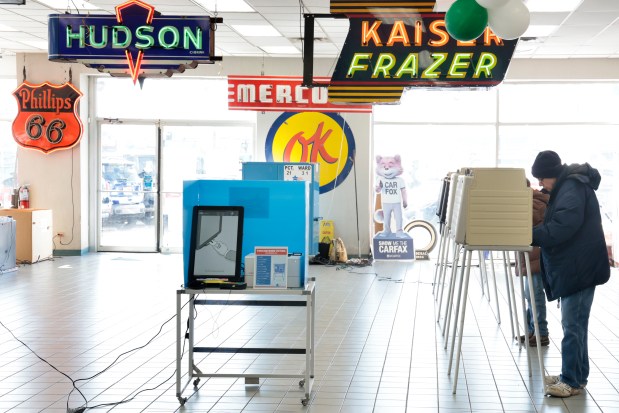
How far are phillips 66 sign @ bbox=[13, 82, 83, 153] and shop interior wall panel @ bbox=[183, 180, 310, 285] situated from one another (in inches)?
409

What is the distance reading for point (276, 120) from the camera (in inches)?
624

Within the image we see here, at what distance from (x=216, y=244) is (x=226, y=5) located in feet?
19.9

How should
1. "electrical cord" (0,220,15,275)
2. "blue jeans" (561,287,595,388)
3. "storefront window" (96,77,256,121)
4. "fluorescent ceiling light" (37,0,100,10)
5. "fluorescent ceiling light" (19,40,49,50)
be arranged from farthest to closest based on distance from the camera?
"storefront window" (96,77,256,121), "fluorescent ceiling light" (19,40,49,50), "electrical cord" (0,220,15,275), "fluorescent ceiling light" (37,0,100,10), "blue jeans" (561,287,595,388)

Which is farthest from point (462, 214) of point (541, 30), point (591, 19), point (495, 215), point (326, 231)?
point (326, 231)

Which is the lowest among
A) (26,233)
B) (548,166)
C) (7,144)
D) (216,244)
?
(26,233)

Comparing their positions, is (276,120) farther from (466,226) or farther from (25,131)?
(466,226)

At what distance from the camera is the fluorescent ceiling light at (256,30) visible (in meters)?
12.6

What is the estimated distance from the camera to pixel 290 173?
1366 centimetres

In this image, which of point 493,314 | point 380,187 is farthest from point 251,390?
point 380,187

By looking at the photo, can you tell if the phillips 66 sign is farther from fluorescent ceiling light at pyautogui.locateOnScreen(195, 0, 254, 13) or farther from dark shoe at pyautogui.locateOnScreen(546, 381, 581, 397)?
dark shoe at pyautogui.locateOnScreen(546, 381, 581, 397)

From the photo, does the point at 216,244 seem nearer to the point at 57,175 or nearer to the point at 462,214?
the point at 462,214

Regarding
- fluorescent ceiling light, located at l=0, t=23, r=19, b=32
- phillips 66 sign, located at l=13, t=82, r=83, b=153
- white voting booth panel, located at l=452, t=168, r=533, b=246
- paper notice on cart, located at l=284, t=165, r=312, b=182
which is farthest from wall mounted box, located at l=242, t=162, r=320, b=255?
white voting booth panel, located at l=452, t=168, r=533, b=246

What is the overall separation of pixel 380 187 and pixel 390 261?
1366mm

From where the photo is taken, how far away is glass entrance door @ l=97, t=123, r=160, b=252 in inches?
651
